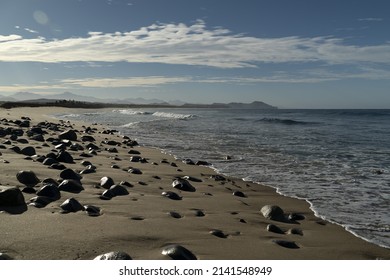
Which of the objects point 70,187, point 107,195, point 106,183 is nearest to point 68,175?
point 106,183

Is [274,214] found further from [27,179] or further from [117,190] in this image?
[27,179]

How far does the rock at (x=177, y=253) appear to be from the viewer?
3.64 m

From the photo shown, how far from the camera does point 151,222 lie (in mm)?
4801

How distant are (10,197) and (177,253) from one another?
2486mm

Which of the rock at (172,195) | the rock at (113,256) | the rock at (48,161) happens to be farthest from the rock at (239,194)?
the rock at (113,256)

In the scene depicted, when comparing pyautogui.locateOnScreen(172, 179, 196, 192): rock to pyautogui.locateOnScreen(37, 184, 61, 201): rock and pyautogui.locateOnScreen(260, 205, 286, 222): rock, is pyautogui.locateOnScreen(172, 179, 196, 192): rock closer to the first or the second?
pyautogui.locateOnScreen(260, 205, 286, 222): rock

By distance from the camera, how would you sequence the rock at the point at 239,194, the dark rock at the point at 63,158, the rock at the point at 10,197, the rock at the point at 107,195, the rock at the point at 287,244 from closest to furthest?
the rock at the point at 287,244, the rock at the point at 10,197, the rock at the point at 107,195, the rock at the point at 239,194, the dark rock at the point at 63,158

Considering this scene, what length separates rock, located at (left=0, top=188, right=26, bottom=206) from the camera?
472 centimetres

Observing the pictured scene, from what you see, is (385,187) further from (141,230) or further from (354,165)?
(141,230)

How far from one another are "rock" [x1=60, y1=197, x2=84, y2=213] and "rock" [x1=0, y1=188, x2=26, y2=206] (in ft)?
1.76

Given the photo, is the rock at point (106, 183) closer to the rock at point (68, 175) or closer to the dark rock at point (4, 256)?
the rock at point (68, 175)

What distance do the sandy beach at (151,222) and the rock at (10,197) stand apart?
0.01 meters

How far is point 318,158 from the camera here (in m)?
12.7
